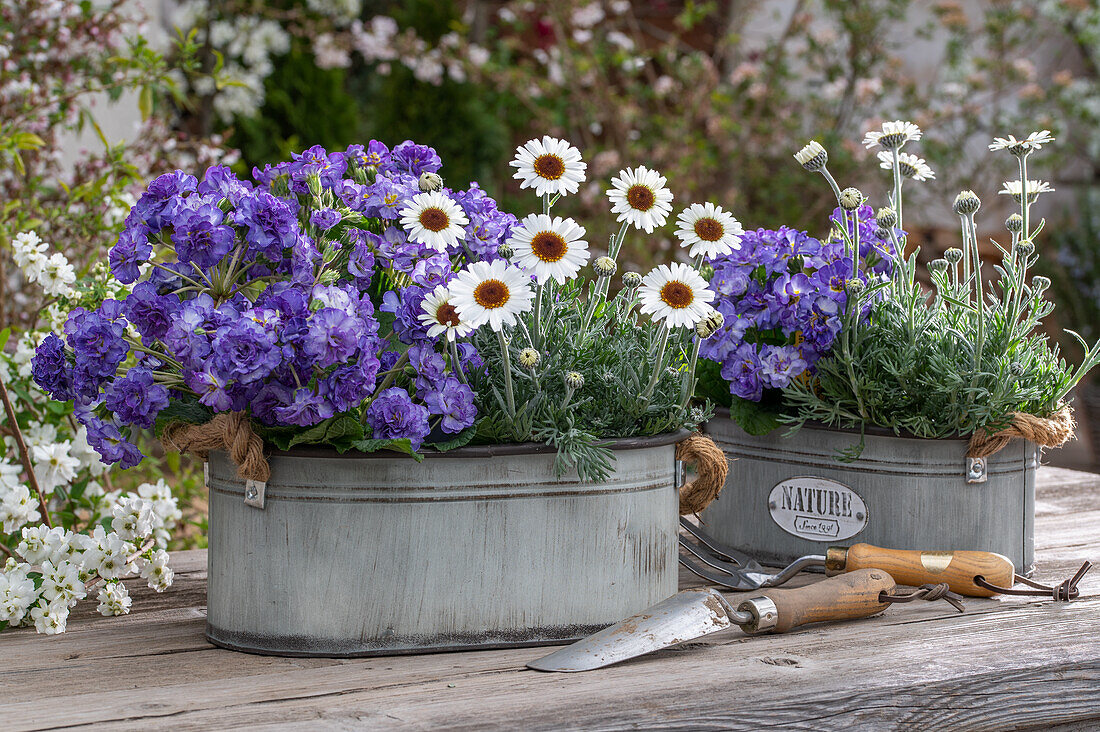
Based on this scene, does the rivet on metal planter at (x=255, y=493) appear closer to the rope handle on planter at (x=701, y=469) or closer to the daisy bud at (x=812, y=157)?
the rope handle on planter at (x=701, y=469)

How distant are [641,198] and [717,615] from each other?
387 mm

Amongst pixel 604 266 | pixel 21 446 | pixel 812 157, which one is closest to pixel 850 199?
pixel 812 157

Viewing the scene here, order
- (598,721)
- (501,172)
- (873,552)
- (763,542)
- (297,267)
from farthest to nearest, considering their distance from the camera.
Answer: (501,172) → (763,542) → (873,552) → (297,267) → (598,721)

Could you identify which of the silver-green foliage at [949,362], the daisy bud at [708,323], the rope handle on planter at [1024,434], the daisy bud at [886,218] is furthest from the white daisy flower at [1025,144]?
the daisy bud at [708,323]

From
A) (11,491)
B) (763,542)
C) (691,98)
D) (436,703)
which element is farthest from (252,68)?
(436,703)

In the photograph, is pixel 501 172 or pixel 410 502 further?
pixel 501 172

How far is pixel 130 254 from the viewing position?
0.92m

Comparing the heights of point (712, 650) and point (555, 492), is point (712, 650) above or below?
below

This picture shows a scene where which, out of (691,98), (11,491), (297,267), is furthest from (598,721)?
(691,98)

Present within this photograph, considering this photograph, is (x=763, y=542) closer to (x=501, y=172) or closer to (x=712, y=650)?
(x=712, y=650)

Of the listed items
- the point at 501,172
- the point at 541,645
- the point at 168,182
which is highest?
the point at 501,172

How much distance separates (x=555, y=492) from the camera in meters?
0.97

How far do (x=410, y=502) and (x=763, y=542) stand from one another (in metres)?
0.51

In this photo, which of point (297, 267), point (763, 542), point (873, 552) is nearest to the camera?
point (297, 267)
